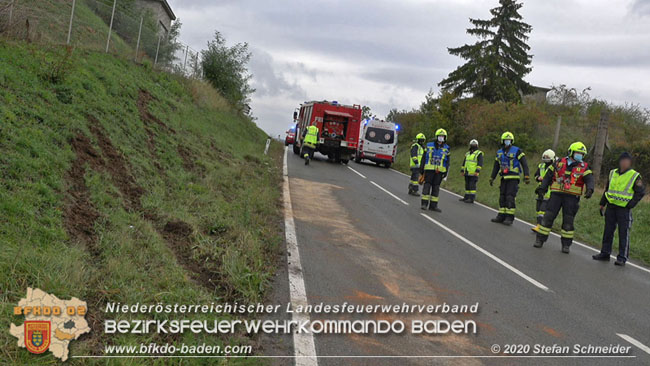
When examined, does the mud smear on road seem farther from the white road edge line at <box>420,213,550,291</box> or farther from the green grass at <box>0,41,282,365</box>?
the white road edge line at <box>420,213,550,291</box>

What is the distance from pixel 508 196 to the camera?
39.3 ft

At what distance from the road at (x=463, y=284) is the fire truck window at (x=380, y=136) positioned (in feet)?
53.0

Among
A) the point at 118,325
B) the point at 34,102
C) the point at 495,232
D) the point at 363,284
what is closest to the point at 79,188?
the point at 34,102

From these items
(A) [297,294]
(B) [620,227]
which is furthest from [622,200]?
(A) [297,294]

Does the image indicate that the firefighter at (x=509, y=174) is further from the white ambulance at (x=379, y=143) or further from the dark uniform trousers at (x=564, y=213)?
the white ambulance at (x=379, y=143)

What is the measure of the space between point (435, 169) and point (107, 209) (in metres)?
8.34

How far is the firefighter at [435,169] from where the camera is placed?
1231 centimetres

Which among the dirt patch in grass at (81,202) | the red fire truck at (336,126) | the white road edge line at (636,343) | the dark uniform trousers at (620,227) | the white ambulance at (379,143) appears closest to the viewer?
the white road edge line at (636,343)

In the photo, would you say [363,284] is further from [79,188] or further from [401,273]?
[79,188]

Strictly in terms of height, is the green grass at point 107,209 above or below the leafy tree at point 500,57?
below

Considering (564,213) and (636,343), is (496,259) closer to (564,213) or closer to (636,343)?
(564,213)

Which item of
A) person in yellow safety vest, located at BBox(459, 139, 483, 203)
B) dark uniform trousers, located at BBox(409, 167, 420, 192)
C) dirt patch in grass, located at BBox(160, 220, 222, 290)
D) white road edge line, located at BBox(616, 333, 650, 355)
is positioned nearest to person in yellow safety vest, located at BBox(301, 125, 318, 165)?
dark uniform trousers, located at BBox(409, 167, 420, 192)

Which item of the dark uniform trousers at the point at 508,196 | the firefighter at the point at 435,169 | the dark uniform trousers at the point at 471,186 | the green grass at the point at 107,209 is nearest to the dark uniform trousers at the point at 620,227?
the dark uniform trousers at the point at 508,196

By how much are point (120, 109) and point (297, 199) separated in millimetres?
4315
